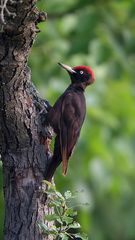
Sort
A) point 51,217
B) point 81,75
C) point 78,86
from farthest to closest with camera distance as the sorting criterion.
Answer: point 81,75, point 78,86, point 51,217

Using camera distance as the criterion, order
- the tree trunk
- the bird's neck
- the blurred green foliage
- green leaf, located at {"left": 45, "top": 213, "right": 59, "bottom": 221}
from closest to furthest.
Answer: green leaf, located at {"left": 45, "top": 213, "right": 59, "bottom": 221}
the tree trunk
the bird's neck
the blurred green foliage

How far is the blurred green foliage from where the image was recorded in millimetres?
11211

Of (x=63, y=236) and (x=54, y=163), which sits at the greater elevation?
(x=54, y=163)

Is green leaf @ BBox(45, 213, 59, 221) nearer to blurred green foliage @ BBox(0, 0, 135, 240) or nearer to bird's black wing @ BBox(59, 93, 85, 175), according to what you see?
bird's black wing @ BBox(59, 93, 85, 175)

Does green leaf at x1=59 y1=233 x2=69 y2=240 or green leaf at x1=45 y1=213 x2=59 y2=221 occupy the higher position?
green leaf at x1=45 y1=213 x2=59 y2=221

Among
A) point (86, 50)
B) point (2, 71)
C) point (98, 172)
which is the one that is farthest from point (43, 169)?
point (98, 172)

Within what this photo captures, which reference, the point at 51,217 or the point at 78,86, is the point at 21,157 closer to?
the point at 51,217

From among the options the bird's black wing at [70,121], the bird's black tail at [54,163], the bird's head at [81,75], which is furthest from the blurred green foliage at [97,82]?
the bird's black tail at [54,163]

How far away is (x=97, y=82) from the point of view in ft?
41.5

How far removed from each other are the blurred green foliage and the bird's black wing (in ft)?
6.66

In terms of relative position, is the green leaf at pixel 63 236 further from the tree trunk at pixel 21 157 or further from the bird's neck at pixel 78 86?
the bird's neck at pixel 78 86

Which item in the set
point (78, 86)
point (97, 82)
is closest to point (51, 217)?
point (78, 86)

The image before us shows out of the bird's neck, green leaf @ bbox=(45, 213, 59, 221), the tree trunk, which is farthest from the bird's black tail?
the bird's neck

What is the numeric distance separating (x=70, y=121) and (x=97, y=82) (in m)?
4.68
